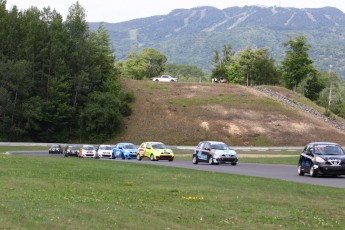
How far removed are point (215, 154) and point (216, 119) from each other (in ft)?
185

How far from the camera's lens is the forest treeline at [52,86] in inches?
3556

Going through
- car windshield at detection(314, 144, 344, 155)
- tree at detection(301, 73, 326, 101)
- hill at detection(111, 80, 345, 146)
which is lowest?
car windshield at detection(314, 144, 344, 155)

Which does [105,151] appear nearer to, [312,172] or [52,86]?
[312,172]

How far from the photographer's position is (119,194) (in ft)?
58.6

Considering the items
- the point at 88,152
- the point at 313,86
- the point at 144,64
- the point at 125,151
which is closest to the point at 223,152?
the point at 125,151

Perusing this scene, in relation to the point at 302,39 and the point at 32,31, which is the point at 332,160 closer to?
the point at 32,31

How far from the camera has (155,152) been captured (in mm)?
49281

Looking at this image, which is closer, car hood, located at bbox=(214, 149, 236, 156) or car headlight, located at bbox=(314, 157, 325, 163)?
car headlight, located at bbox=(314, 157, 325, 163)

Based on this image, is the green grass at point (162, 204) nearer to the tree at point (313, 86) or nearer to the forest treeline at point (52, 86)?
the forest treeline at point (52, 86)

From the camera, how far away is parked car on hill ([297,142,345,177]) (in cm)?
2981

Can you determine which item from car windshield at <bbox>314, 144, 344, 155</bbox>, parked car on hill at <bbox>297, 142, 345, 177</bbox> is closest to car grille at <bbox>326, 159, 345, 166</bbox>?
parked car on hill at <bbox>297, 142, 345, 177</bbox>

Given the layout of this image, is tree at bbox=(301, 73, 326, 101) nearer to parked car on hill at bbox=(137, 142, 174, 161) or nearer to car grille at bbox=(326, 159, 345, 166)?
parked car on hill at bbox=(137, 142, 174, 161)

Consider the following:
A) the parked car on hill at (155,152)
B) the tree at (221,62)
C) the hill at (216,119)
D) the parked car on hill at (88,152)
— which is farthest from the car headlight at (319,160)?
the tree at (221,62)

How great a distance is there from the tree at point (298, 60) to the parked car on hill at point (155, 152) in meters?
85.9
